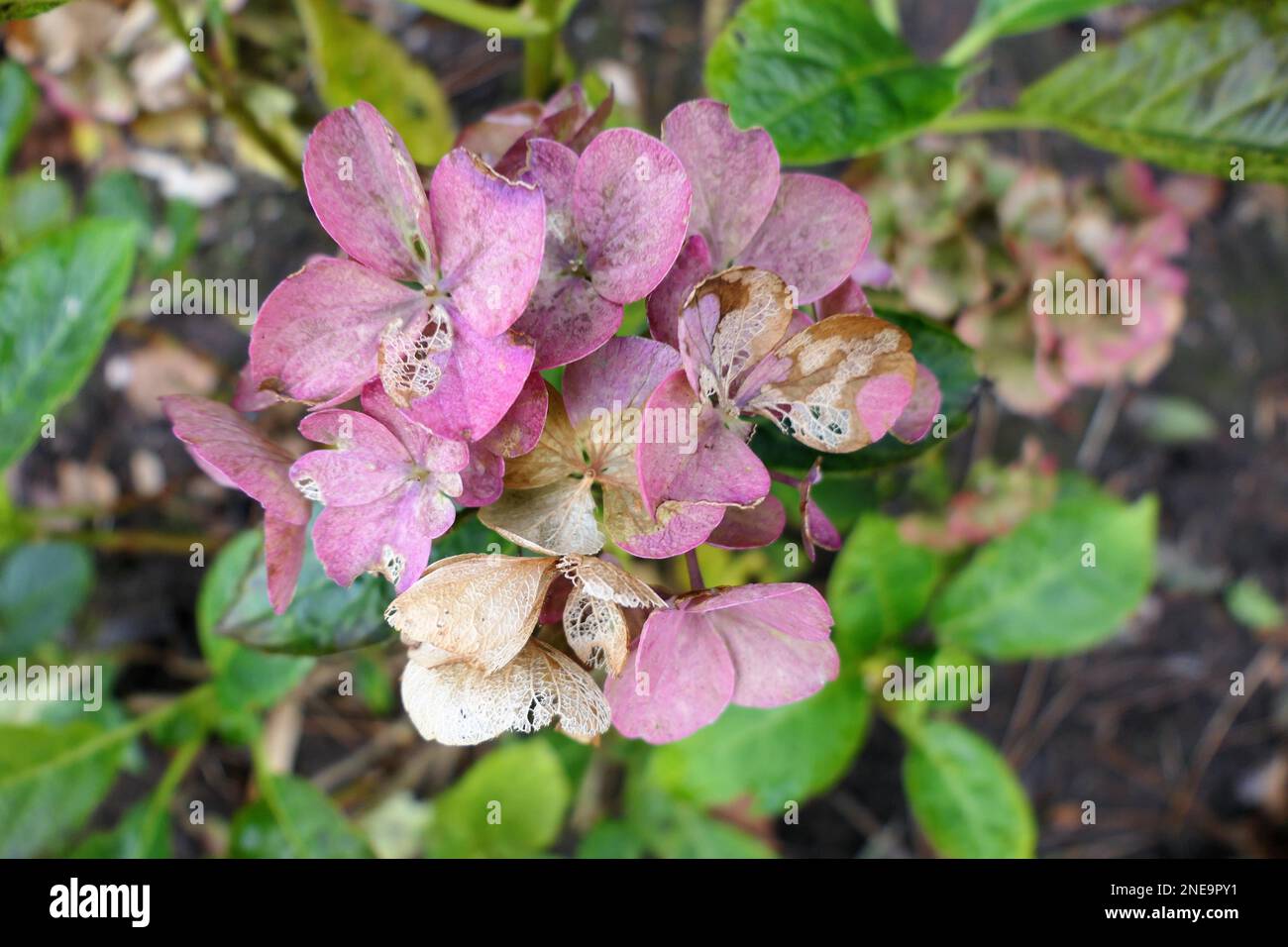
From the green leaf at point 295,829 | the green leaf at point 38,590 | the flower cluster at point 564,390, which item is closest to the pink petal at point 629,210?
the flower cluster at point 564,390

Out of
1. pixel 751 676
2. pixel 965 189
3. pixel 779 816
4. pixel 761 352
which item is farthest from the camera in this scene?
pixel 779 816

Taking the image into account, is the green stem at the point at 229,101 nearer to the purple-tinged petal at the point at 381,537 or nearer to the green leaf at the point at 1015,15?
the purple-tinged petal at the point at 381,537

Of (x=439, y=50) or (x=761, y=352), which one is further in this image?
(x=439, y=50)

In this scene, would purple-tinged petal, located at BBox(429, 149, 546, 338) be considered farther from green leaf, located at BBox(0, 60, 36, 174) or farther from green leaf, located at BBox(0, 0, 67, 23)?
green leaf, located at BBox(0, 60, 36, 174)

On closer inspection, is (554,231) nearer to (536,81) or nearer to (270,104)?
(536,81)

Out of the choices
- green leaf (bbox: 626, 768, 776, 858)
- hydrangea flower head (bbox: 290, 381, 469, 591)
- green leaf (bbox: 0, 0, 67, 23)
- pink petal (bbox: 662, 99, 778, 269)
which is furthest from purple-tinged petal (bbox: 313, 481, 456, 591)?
green leaf (bbox: 626, 768, 776, 858)

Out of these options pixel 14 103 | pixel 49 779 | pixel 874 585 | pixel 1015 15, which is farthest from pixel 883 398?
pixel 14 103
